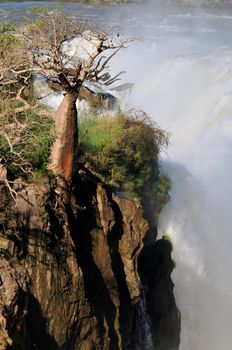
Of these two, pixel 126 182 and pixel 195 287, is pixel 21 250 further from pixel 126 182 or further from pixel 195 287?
pixel 195 287

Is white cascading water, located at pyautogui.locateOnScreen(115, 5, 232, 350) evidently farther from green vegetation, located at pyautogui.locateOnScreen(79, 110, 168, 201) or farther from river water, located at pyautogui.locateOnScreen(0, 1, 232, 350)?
green vegetation, located at pyautogui.locateOnScreen(79, 110, 168, 201)

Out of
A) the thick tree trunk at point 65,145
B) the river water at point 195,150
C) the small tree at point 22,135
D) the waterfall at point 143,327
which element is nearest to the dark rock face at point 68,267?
the thick tree trunk at point 65,145

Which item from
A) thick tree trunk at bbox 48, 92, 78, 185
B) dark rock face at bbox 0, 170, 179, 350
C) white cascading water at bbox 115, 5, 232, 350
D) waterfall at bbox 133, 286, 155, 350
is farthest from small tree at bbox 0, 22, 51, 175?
white cascading water at bbox 115, 5, 232, 350

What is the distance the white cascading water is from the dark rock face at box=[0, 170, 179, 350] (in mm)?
4525

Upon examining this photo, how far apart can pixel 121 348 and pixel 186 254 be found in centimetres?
553

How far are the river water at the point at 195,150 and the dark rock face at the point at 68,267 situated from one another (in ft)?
14.8

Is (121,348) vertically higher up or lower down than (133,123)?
lower down

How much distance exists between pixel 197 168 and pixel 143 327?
27.8 feet

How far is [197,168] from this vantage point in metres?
18.3

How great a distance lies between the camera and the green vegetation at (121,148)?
36.4ft

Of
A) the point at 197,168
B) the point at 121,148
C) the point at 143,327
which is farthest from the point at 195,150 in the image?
the point at 143,327

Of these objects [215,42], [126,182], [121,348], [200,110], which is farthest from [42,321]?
[215,42]

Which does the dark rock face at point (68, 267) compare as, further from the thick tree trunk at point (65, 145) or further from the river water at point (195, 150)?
the river water at point (195, 150)

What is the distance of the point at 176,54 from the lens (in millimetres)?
30797
